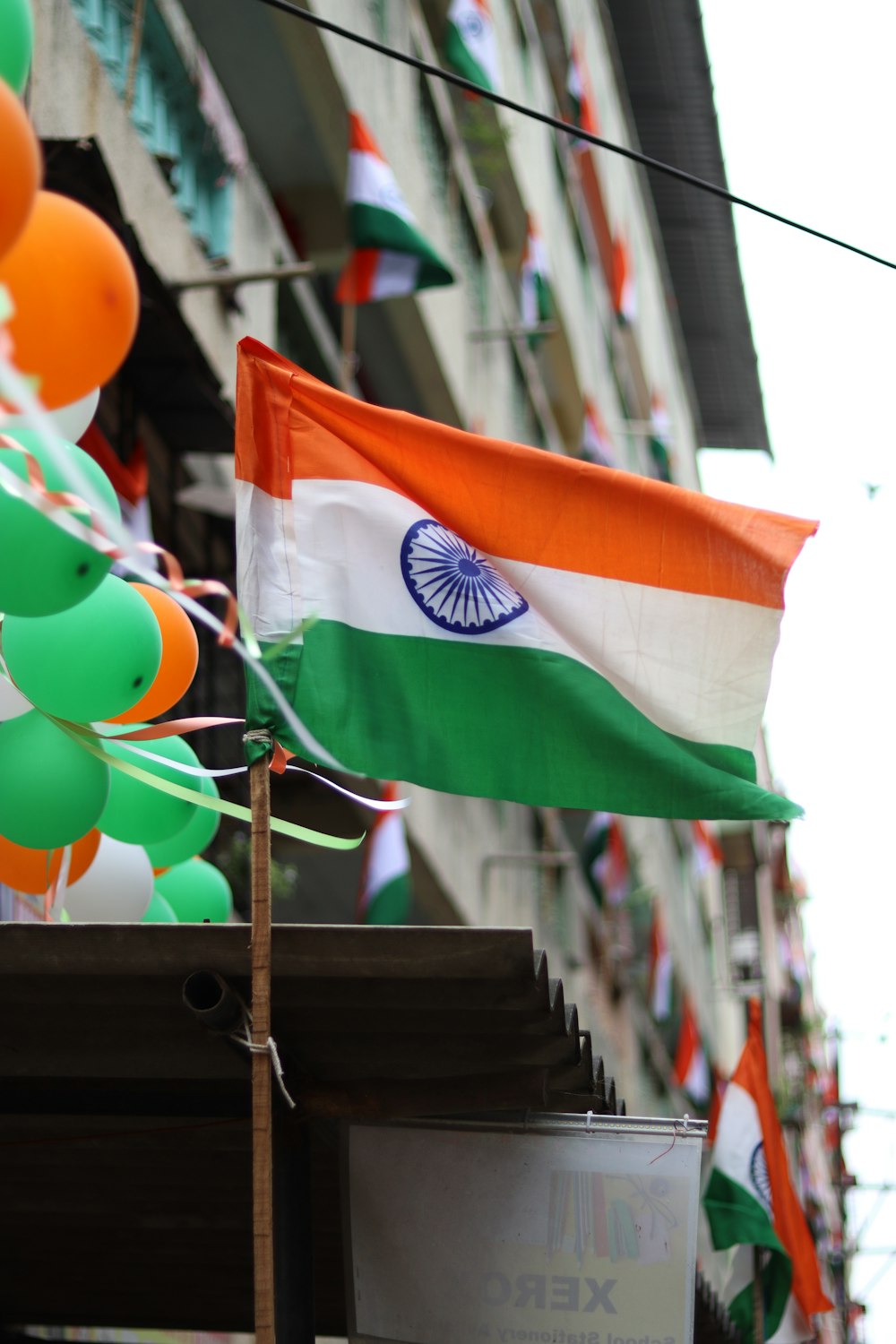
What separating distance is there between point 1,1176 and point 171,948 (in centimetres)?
204

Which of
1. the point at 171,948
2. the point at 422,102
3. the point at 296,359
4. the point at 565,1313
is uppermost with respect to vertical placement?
the point at 422,102

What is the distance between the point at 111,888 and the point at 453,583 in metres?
1.52

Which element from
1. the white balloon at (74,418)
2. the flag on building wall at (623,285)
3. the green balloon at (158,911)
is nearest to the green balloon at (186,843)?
the green balloon at (158,911)

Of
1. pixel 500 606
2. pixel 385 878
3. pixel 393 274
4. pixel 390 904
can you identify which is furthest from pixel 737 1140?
pixel 393 274

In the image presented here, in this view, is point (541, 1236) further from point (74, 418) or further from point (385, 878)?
point (385, 878)

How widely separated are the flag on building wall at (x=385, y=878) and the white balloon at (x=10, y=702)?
6.62 meters

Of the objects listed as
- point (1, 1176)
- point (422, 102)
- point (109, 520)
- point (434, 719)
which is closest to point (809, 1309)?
point (1, 1176)

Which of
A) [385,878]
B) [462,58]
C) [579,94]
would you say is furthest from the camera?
[579,94]

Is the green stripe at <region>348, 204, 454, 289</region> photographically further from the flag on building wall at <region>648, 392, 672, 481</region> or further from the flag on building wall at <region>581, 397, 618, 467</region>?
the flag on building wall at <region>648, 392, 672, 481</region>

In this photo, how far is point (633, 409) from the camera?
32.8 metres

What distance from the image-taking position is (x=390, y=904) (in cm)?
1177

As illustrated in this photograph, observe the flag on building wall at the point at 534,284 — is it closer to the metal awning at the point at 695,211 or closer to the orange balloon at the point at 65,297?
the metal awning at the point at 695,211

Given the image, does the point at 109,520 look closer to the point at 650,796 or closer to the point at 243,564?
the point at 243,564

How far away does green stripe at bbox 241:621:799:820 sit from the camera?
199 inches
